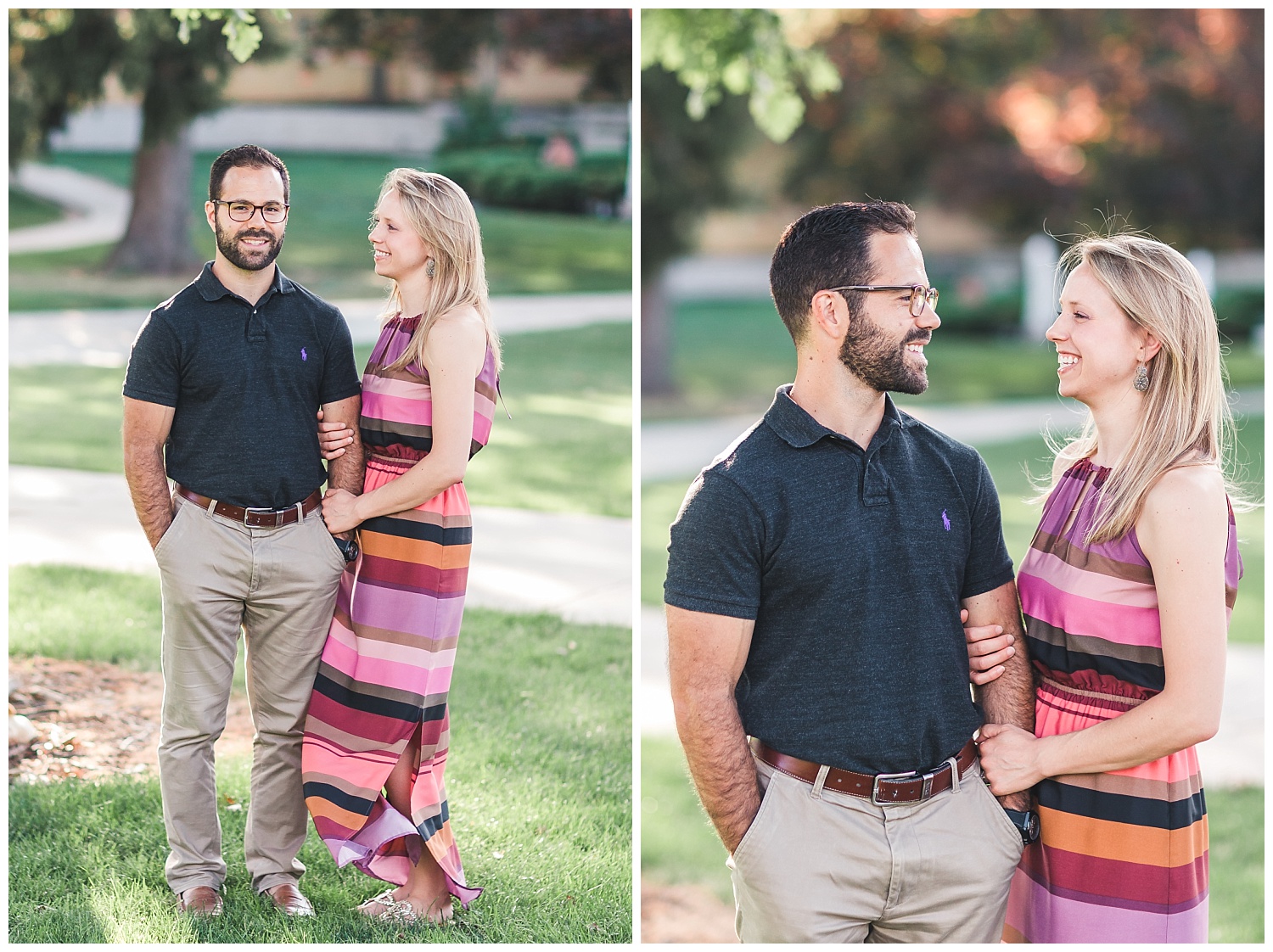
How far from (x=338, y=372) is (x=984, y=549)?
1836mm

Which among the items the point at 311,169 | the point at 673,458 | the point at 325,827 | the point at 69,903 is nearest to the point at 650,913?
the point at 325,827

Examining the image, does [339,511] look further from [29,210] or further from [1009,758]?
[29,210]

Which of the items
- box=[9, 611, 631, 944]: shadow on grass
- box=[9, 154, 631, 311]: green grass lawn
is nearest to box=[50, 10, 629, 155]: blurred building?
box=[9, 154, 631, 311]: green grass lawn

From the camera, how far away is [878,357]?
8.84 feet

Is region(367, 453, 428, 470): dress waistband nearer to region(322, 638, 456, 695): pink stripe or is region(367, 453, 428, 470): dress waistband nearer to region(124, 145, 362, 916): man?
region(124, 145, 362, 916): man

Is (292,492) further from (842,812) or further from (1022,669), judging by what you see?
(1022,669)

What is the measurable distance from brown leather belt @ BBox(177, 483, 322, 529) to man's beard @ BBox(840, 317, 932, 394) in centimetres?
166

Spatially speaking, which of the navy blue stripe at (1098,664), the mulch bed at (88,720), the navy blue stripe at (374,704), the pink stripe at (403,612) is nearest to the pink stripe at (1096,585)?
the navy blue stripe at (1098,664)

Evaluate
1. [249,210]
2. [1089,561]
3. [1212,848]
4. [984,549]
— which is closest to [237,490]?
[249,210]

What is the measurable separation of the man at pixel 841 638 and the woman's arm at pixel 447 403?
912 mm

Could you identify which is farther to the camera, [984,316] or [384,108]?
[984,316]

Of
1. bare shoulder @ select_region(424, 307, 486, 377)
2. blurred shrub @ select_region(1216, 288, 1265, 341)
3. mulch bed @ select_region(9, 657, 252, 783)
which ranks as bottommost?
mulch bed @ select_region(9, 657, 252, 783)

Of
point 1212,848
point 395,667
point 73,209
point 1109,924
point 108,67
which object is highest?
point 73,209

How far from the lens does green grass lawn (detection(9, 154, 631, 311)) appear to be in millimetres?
19547
